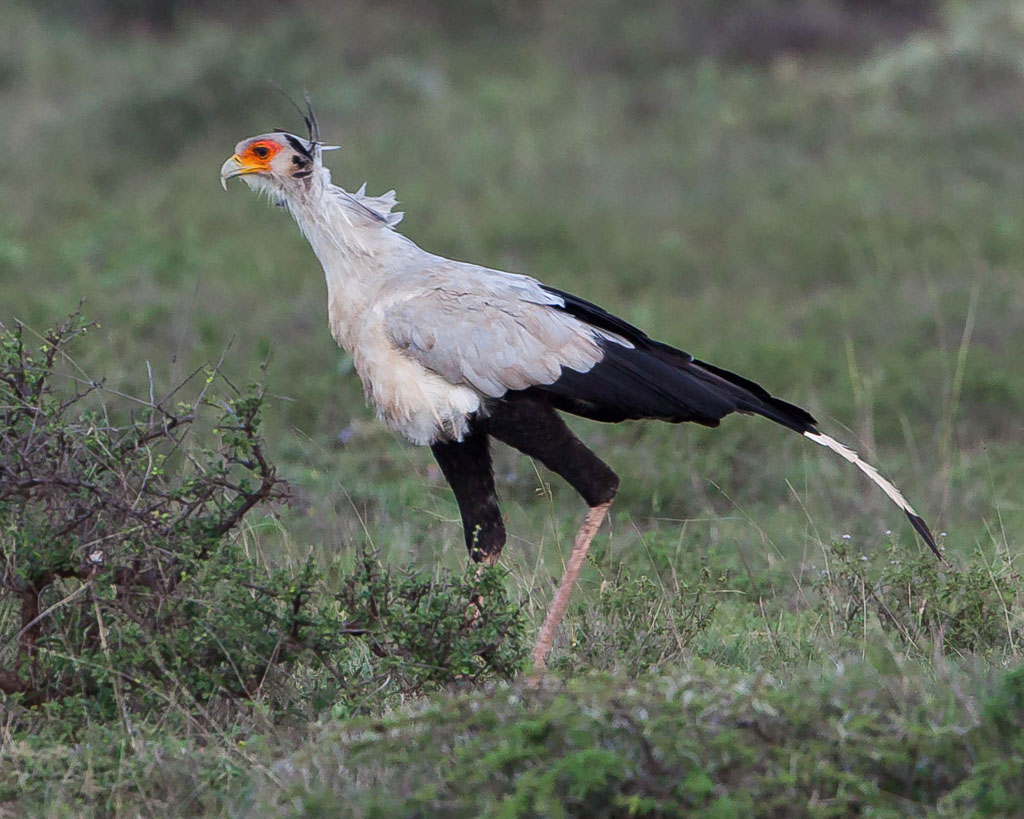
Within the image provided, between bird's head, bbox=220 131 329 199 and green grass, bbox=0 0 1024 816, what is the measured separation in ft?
3.73

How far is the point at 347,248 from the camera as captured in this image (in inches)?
178

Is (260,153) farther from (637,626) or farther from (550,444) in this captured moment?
(637,626)

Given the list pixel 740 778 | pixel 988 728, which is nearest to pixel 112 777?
pixel 740 778

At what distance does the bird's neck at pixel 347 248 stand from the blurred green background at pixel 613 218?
575mm

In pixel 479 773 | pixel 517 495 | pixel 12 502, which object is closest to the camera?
pixel 479 773

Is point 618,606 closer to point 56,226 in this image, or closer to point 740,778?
point 740,778

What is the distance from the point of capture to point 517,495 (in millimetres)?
6438

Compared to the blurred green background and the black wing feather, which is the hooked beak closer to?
the blurred green background

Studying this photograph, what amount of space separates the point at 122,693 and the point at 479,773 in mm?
1256

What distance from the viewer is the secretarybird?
4.25 m

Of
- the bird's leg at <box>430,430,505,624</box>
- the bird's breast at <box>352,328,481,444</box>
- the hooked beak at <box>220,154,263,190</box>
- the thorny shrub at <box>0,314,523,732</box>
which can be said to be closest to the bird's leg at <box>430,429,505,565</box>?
the bird's leg at <box>430,430,505,624</box>

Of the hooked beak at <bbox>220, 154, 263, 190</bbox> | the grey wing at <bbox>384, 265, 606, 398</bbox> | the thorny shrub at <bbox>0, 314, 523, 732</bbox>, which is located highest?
the hooked beak at <bbox>220, 154, 263, 190</bbox>

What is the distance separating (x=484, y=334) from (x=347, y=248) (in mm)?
567

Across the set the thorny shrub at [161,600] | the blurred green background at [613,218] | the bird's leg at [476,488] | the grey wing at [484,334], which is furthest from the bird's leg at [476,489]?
the thorny shrub at [161,600]
